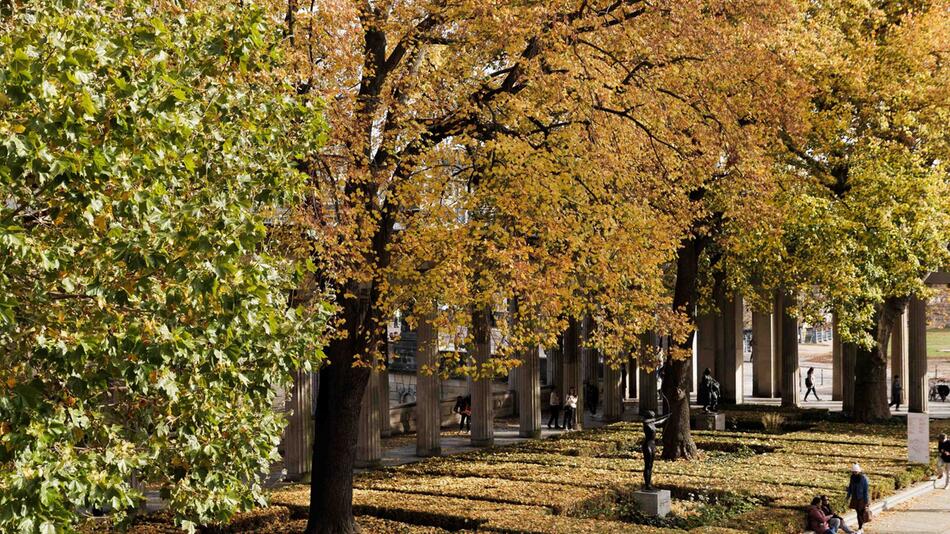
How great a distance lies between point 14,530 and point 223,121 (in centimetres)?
465

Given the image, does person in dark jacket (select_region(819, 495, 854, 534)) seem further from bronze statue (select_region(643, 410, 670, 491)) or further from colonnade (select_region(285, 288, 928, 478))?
colonnade (select_region(285, 288, 928, 478))

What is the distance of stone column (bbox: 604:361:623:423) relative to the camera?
44.0 m

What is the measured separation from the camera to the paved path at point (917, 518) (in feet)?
70.1

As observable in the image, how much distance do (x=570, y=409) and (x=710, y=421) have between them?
245 inches

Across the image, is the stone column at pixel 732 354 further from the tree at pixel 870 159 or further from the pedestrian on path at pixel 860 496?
the pedestrian on path at pixel 860 496

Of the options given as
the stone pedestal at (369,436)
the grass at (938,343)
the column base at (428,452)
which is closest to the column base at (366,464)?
the stone pedestal at (369,436)

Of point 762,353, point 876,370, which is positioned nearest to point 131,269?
point 876,370

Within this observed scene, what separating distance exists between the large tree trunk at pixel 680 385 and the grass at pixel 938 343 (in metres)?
72.7

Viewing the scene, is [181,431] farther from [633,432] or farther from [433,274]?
[633,432]

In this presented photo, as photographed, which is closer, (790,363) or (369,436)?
(369,436)

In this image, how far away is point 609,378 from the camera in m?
44.0

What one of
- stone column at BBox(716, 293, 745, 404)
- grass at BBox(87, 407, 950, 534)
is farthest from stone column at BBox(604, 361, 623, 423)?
grass at BBox(87, 407, 950, 534)

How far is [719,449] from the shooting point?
32.4m

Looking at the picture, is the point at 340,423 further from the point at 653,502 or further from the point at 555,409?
the point at 555,409
